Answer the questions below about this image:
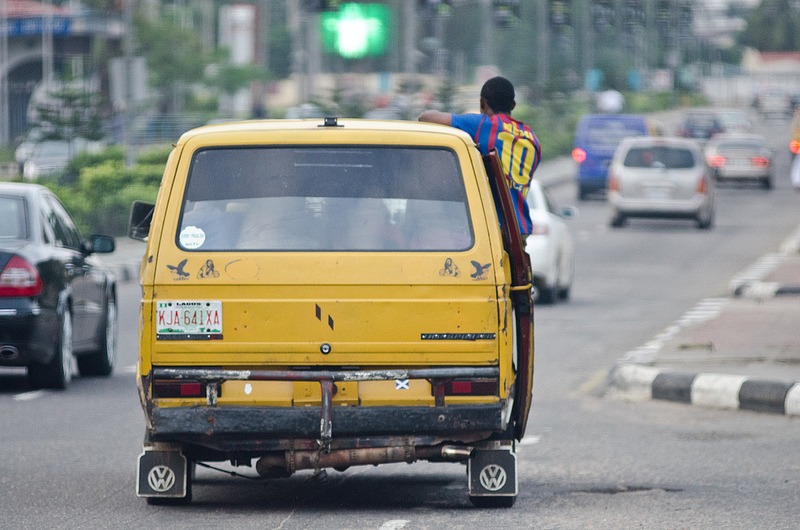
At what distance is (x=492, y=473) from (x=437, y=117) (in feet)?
5.81

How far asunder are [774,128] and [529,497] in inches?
3499

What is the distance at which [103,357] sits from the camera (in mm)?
14430

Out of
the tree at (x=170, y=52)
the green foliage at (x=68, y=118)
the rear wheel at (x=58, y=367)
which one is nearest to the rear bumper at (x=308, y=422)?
the rear wheel at (x=58, y=367)

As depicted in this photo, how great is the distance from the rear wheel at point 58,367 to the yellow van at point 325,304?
585cm

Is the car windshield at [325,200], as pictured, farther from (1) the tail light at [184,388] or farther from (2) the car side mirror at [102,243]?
(2) the car side mirror at [102,243]

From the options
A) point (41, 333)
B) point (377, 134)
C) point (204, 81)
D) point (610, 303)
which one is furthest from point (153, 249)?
point (204, 81)

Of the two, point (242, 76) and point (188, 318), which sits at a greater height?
point (188, 318)

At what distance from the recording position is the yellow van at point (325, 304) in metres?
7.22

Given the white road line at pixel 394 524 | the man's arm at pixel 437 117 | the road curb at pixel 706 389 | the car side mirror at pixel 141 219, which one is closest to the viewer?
the white road line at pixel 394 524

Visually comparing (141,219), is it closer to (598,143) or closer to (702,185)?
(702,185)

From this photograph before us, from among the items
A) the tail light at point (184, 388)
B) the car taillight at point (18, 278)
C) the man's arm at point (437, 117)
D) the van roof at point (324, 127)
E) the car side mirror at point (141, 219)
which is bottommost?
the car taillight at point (18, 278)

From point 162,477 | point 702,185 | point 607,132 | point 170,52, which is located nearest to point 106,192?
point 702,185

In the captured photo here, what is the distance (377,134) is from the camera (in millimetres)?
7531

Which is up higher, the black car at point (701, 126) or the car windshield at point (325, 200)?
the car windshield at point (325, 200)
